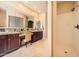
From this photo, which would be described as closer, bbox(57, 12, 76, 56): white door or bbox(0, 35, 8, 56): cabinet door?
bbox(0, 35, 8, 56): cabinet door

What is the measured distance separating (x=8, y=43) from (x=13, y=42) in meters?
0.08

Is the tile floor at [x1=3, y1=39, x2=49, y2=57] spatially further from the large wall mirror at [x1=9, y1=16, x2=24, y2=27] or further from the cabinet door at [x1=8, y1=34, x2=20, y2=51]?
the large wall mirror at [x1=9, y1=16, x2=24, y2=27]

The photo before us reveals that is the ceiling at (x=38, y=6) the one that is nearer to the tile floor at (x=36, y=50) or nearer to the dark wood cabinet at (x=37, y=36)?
the dark wood cabinet at (x=37, y=36)

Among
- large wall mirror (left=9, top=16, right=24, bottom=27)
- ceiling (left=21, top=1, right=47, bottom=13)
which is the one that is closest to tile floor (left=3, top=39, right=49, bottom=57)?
large wall mirror (left=9, top=16, right=24, bottom=27)

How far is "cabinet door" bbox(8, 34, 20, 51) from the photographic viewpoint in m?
1.83

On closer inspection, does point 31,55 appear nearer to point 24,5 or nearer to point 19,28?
point 19,28

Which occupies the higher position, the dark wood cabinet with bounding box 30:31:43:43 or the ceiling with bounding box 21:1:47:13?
the ceiling with bounding box 21:1:47:13

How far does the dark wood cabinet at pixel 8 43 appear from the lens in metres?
1.77

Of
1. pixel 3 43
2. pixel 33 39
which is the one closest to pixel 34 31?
pixel 33 39

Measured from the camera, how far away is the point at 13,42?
73.6 inches

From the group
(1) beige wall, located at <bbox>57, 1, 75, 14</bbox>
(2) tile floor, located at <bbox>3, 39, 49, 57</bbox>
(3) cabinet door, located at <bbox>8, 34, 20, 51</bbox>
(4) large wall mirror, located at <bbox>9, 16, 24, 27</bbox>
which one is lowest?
(2) tile floor, located at <bbox>3, 39, 49, 57</bbox>

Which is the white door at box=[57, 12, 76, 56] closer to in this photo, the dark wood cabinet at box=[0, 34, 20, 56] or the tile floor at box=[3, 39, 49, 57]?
the tile floor at box=[3, 39, 49, 57]

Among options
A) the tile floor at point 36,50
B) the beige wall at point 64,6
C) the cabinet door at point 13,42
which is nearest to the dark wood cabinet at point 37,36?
the tile floor at point 36,50

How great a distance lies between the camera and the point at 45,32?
193 cm
